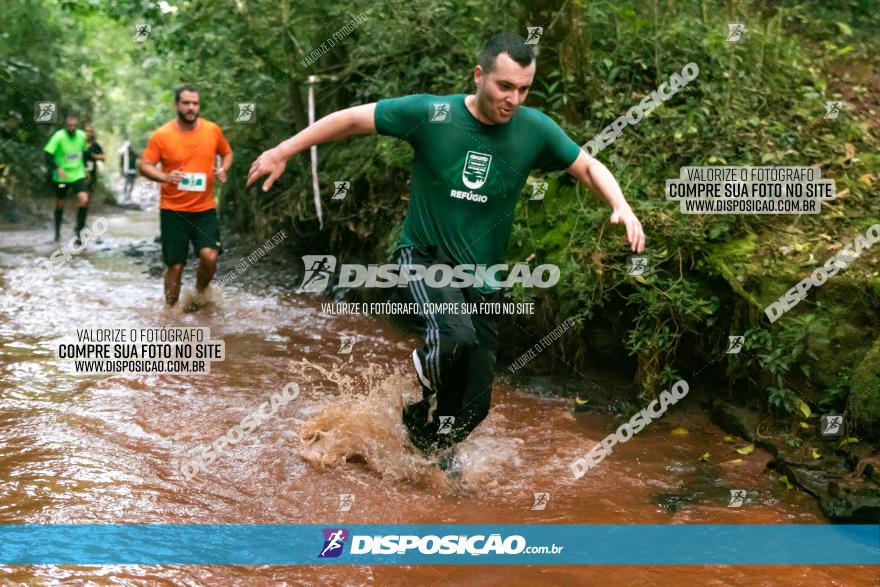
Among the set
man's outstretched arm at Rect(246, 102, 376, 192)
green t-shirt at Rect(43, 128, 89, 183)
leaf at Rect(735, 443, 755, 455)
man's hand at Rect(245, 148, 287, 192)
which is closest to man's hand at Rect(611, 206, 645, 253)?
man's outstretched arm at Rect(246, 102, 376, 192)

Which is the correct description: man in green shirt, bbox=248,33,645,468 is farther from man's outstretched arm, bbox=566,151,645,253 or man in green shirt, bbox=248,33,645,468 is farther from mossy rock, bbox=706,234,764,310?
mossy rock, bbox=706,234,764,310

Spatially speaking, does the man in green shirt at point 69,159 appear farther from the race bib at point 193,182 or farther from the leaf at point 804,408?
the leaf at point 804,408

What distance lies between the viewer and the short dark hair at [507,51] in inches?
158

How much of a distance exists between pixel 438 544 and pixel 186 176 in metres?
5.17

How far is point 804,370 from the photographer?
5.25 metres

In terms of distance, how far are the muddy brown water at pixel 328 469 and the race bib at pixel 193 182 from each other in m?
1.86

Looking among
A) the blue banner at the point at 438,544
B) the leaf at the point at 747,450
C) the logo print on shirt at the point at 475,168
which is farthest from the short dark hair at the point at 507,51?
the leaf at the point at 747,450

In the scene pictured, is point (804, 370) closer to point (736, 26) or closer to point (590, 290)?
point (590, 290)

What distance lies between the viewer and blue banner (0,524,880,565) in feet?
12.1

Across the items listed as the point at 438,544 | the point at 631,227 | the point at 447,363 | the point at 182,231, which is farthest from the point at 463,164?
the point at 182,231

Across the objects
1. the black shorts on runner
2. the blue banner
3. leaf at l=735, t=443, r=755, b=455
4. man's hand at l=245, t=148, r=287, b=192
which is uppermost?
man's hand at l=245, t=148, r=287, b=192

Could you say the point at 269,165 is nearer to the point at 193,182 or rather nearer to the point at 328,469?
the point at 328,469

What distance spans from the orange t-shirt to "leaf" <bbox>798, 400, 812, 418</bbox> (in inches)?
217

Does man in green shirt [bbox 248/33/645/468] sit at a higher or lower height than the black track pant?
higher
